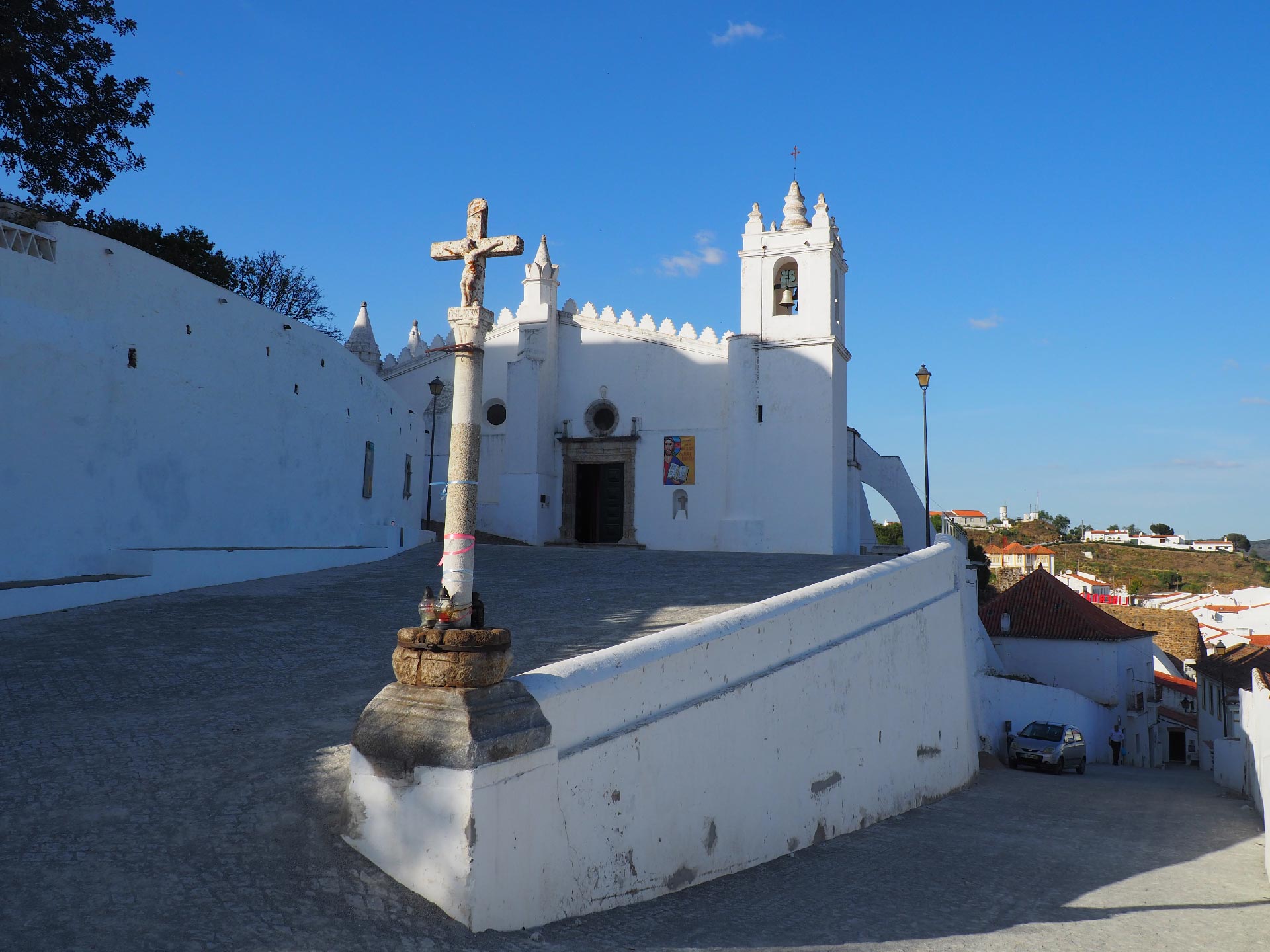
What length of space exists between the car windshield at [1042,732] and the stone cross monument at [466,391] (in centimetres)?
1685

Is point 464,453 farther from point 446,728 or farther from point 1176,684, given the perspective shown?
point 1176,684

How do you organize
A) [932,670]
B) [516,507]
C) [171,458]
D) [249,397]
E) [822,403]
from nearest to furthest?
[932,670] < [171,458] < [249,397] < [822,403] < [516,507]

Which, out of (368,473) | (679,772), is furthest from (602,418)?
(679,772)

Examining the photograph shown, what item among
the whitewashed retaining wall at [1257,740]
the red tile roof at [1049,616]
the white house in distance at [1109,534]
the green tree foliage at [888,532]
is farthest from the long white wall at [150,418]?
the white house in distance at [1109,534]

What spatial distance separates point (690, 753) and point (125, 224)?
26.3 meters

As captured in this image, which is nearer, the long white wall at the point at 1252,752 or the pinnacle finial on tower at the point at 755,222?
the long white wall at the point at 1252,752

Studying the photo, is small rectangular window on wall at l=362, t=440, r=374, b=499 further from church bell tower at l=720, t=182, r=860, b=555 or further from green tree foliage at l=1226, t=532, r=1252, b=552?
green tree foliage at l=1226, t=532, r=1252, b=552

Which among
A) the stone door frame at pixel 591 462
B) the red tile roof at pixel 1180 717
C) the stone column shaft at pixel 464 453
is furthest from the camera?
the red tile roof at pixel 1180 717

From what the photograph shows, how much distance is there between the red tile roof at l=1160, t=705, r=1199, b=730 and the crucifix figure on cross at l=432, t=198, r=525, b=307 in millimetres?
35648

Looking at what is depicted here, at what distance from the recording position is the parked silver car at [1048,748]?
58.5 ft

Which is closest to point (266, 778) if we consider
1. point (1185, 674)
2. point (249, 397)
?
point (249, 397)

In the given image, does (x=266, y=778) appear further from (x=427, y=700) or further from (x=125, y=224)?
(x=125, y=224)

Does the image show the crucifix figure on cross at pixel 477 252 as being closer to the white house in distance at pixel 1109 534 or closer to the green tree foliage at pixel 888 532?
the green tree foliage at pixel 888 532

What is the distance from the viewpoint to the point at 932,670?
34.9 ft
